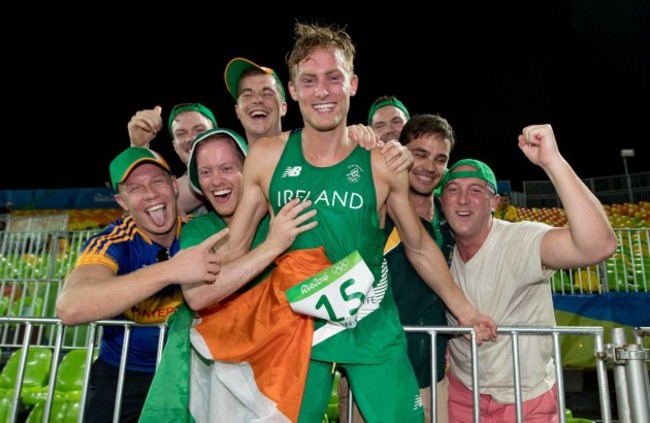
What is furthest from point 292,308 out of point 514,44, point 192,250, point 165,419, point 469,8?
point 514,44

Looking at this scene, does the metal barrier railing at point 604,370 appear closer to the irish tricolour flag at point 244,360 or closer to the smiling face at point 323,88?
the irish tricolour flag at point 244,360

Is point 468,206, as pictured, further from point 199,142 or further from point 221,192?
point 199,142

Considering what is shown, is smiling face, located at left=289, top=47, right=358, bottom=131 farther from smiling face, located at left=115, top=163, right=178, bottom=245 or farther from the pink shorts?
the pink shorts

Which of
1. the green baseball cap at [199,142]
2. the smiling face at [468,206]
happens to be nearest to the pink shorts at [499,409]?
the smiling face at [468,206]

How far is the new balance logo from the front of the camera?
2043 millimetres

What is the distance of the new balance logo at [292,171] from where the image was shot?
2043 mm

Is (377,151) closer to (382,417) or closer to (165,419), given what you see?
(382,417)

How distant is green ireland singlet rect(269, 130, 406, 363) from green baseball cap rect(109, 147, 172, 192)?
1.19m

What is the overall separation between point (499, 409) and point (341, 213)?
1.46 metres

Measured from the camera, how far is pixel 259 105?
11.8ft

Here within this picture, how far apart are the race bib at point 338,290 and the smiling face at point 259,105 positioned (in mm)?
1988

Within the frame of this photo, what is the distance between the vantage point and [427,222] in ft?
9.33

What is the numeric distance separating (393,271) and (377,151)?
74 cm

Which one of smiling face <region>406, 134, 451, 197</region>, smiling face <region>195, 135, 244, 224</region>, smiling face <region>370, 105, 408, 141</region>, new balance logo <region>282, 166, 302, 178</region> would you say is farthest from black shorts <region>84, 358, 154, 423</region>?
smiling face <region>370, 105, 408, 141</region>
